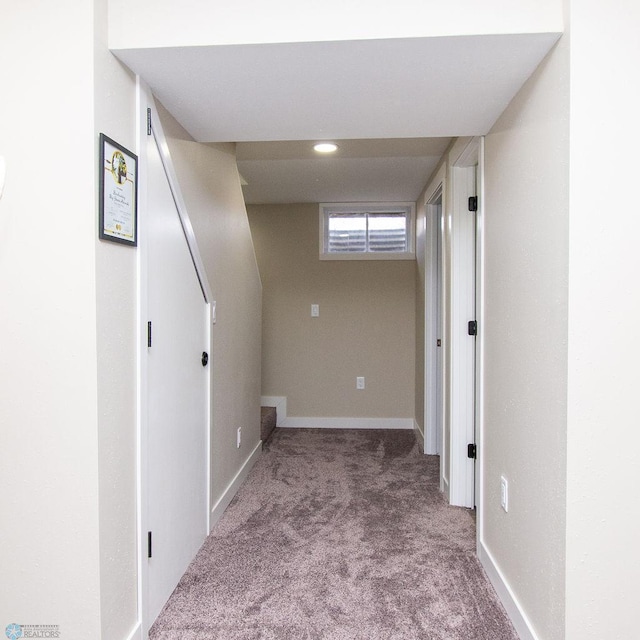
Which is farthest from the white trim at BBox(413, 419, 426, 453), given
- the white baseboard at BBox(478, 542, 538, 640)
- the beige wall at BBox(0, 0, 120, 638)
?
the beige wall at BBox(0, 0, 120, 638)

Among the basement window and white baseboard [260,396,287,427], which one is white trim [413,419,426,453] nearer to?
white baseboard [260,396,287,427]

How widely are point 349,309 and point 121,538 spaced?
3383 mm

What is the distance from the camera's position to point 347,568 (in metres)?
2.16

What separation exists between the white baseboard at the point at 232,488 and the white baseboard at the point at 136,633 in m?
0.85

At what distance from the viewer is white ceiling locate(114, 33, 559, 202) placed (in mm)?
1464

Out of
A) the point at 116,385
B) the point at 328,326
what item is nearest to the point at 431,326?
the point at 328,326

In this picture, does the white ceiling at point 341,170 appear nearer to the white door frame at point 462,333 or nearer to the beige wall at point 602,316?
the white door frame at point 462,333

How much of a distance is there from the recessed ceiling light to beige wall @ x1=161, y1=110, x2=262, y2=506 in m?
0.52

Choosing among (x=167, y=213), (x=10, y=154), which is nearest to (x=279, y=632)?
(x=167, y=213)

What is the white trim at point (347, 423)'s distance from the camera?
15.3 feet

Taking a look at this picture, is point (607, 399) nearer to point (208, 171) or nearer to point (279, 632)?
point (279, 632)

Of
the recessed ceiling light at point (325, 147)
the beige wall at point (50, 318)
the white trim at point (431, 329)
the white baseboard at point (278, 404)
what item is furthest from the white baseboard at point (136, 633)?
the white baseboard at point (278, 404)

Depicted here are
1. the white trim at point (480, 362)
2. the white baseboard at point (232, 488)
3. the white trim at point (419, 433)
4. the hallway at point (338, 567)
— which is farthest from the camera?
the white trim at point (419, 433)

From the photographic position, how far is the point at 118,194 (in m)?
1.52
